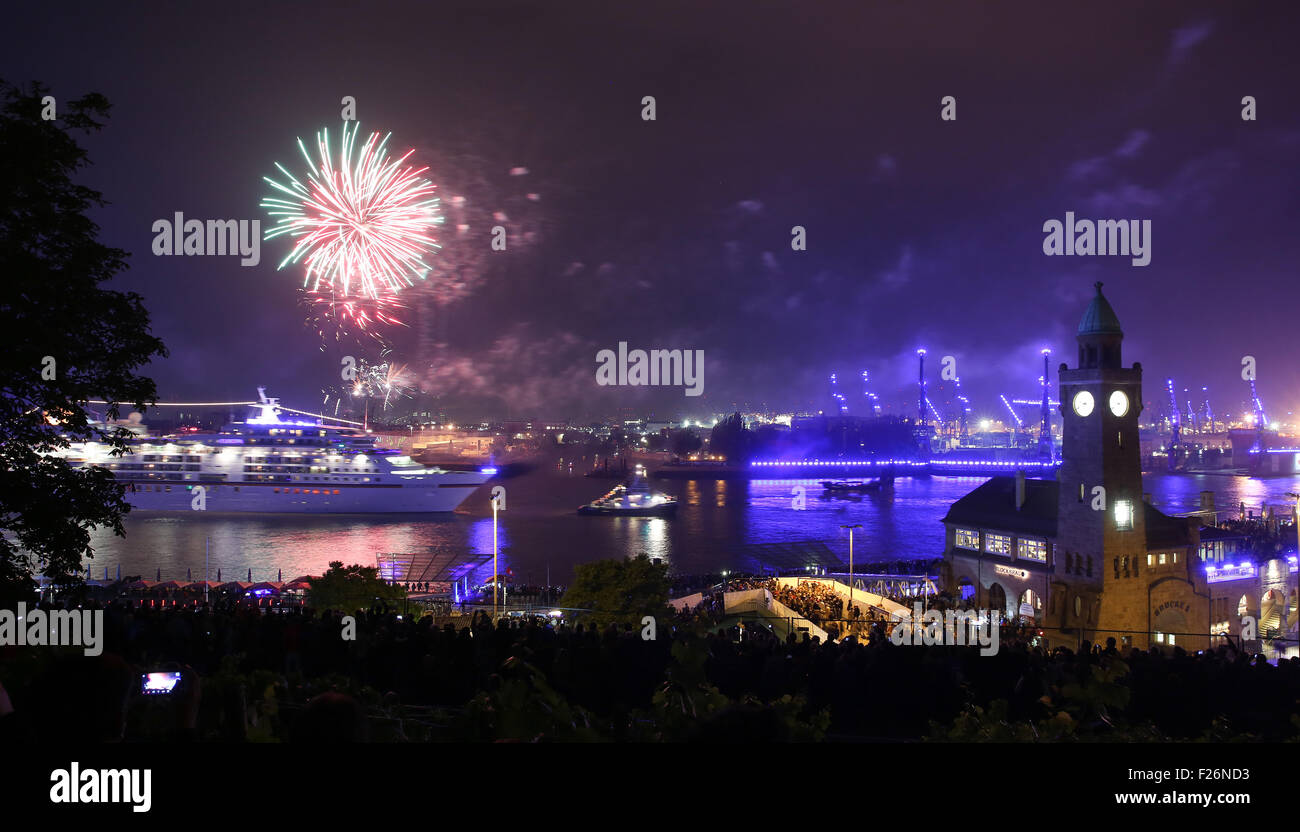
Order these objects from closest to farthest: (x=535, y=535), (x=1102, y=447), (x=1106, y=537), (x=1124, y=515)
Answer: (x=1102, y=447)
(x=1106, y=537)
(x=1124, y=515)
(x=535, y=535)

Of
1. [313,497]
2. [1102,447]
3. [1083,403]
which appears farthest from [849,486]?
[1102,447]

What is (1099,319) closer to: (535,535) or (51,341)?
(51,341)

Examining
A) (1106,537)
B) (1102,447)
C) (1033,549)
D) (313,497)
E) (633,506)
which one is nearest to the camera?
(1102,447)

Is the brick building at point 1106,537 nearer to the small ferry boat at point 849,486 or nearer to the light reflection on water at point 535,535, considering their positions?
the light reflection on water at point 535,535

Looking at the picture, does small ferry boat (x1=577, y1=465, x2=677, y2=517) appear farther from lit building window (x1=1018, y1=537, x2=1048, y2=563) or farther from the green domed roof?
the green domed roof
